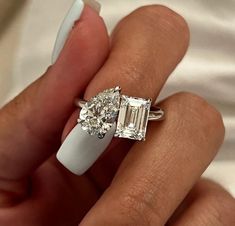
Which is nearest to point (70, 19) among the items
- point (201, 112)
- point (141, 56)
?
point (141, 56)

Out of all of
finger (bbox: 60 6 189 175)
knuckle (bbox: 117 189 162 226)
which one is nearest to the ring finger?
finger (bbox: 60 6 189 175)

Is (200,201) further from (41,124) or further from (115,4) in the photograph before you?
(115,4)

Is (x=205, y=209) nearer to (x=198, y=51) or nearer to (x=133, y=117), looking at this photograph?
(x=133, y=117)

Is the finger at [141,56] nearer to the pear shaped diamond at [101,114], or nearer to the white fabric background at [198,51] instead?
the pear shaped diamond at [101,114]

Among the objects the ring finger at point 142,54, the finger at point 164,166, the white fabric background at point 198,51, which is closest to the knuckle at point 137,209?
the finger at point 164,166

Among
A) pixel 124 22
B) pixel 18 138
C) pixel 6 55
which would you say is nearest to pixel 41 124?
pixel 18 138

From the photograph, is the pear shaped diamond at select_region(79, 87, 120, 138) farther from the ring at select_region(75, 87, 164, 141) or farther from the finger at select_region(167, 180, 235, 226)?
→ the finger at select_region(167, 180, 235, 226)

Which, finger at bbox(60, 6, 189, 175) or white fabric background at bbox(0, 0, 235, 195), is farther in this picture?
white fabric background at bbox(0, 0, 235, 195)
